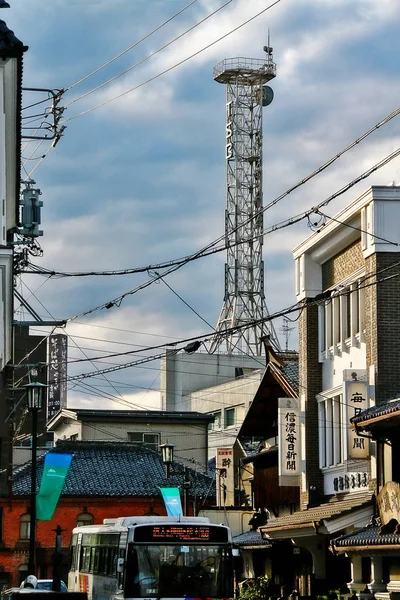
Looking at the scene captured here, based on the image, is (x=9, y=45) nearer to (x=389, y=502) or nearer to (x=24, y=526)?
(x=389, y=502)

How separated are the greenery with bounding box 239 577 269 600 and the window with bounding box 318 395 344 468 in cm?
566

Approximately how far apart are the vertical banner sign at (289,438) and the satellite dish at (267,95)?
62.6 metres

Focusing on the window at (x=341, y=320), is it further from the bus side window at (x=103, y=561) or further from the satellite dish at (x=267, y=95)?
the satellite dish at (x=267, y=95)

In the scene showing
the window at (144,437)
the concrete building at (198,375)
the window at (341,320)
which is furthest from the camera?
the concrete building at (198,375)

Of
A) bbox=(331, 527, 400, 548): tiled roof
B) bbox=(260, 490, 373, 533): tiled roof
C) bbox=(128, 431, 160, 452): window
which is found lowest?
bbox=(331, 527, 400, 548): tiled roof

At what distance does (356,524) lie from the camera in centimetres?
3161

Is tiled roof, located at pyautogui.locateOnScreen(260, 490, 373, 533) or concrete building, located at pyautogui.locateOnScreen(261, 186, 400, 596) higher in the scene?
concrete building, located at pyautogui.locateOnScreen(261, 186, 400, 596)

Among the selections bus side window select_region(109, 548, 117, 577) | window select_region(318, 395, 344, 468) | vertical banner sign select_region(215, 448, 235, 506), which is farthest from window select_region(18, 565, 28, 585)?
bus side window select_region(109, 548, 117, 577)

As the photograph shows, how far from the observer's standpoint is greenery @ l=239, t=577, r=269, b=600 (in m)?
39.7

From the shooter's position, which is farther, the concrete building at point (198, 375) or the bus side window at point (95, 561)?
the concrete building at point (198, 375)

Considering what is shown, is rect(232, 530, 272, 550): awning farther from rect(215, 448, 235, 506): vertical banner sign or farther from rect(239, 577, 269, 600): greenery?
rect(215, 448, 235, 506): vertical banner sign

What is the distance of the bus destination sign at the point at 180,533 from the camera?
92.7ft

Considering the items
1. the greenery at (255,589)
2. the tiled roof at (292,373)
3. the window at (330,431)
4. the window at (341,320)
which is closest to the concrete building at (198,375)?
the tiled roof at (292,373)

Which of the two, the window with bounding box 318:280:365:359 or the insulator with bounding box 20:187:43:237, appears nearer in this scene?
the insulator with bounding box 20:187:43:237
